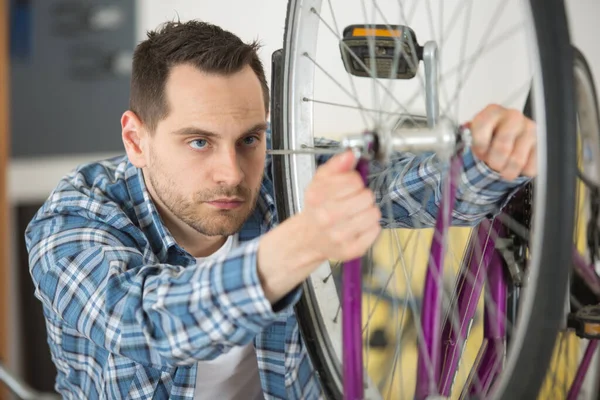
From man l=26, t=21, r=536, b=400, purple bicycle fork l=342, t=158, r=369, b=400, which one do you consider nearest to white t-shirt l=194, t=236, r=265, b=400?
man l=26, t=21, r=536, b=400

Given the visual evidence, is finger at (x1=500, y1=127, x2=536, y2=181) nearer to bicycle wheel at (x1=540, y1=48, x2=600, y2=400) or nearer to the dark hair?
bicycle wheel at (x1=540, y1=48, x2=600, y2=400)

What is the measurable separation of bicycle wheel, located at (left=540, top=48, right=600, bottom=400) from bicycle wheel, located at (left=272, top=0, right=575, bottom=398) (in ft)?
0.45

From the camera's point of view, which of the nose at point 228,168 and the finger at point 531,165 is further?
the nose at point 228,168

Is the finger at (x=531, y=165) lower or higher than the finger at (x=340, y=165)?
lower

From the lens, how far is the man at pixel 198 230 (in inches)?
26.4

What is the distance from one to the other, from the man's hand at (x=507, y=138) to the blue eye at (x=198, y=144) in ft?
1.27

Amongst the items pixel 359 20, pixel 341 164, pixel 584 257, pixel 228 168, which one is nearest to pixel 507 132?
pixel 341 164

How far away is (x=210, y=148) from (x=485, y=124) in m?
0.41

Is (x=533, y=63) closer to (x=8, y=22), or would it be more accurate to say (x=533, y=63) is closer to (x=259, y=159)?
(x=259, y=159)

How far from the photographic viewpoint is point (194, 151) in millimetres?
992

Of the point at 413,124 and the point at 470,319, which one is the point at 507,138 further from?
the point at 413,124

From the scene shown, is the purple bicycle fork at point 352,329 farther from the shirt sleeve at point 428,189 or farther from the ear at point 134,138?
the ear at point 134,138

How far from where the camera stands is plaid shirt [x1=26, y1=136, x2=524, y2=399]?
0.69 meters

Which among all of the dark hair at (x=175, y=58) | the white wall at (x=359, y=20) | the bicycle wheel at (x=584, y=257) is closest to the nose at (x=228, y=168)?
the dark hair at (x=175, y=58)
